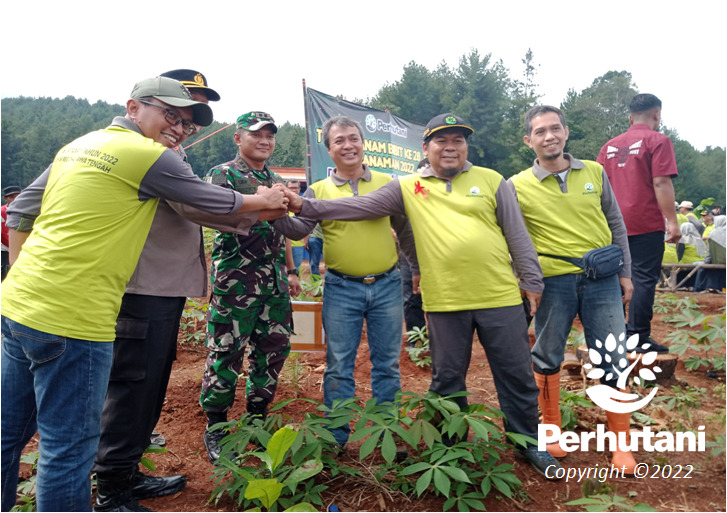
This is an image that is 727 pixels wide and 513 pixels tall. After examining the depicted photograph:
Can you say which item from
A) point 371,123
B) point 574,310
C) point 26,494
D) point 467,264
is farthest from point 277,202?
point 371,123

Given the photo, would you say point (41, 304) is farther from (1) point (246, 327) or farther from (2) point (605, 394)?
(2) point (605, 394)

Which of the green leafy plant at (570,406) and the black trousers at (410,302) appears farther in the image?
the black trousers at (410,302)

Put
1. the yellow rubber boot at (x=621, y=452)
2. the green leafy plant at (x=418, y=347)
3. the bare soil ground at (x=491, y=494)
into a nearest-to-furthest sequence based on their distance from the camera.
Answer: the bare soil ground at (x=491, y=494)
the yellow rubber boot at (x=621, y=452)
the green leafy plant at (x=418, y=347)

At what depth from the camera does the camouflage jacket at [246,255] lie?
2732 mm

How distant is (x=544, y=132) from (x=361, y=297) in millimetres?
1356

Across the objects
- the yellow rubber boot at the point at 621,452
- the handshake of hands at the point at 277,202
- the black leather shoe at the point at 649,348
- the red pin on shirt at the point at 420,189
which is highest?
the red pin on shirt at the point at 420,189

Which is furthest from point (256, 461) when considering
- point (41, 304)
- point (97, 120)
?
point (97, 120)

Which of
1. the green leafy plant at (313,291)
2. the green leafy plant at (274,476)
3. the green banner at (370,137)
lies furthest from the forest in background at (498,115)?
the green leafy plant at (274,476)

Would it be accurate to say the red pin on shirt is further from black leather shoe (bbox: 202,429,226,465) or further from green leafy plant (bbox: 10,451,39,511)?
green leafy plant (bbox: 10,451,39,511)

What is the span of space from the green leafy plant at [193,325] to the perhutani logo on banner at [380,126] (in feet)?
12.8

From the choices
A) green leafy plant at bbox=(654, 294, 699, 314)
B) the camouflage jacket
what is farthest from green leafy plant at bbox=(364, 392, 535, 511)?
green leafy plant at bbox=(654, 294, 699, 314)

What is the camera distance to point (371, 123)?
25.2 feet

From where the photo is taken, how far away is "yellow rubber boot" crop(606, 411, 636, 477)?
253 centimetres

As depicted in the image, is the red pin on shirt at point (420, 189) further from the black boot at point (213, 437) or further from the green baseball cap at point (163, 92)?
the black boot at point (213, 437)
